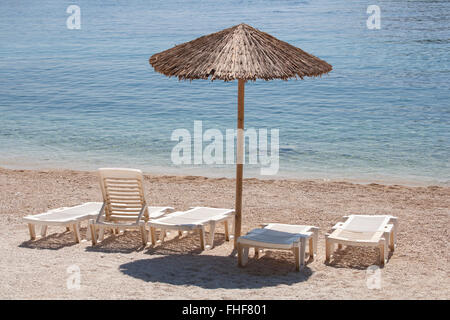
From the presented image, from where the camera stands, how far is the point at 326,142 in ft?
49.8

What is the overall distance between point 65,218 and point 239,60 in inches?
101

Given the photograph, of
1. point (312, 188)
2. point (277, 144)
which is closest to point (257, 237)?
point (312, 188)

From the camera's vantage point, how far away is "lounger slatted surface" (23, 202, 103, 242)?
21.3ft

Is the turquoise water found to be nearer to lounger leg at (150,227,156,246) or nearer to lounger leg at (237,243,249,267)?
lounger leg at (150,227,156,246)

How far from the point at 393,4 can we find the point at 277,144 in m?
32.2

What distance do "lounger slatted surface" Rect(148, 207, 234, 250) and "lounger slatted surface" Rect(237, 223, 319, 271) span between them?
555mm

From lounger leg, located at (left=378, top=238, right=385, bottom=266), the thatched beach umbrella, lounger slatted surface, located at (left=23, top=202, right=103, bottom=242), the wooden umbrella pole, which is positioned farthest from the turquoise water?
lounger leg, located at (left=378, top=238, right=385, bottom=266)

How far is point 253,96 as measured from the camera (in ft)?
73.7

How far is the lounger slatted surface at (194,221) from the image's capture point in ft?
20.3

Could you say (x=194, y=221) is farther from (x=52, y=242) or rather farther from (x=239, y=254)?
(x=52, y=242)

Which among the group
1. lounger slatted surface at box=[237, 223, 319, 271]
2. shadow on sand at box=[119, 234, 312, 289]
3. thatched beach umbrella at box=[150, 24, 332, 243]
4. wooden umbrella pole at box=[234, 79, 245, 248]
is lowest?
shadow on sand at box=[119, 234, 312, 289]

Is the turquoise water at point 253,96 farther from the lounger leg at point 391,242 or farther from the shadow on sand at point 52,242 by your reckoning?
the lounger leg at point 391,242

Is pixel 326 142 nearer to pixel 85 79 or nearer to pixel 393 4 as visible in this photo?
pixel 85 79
